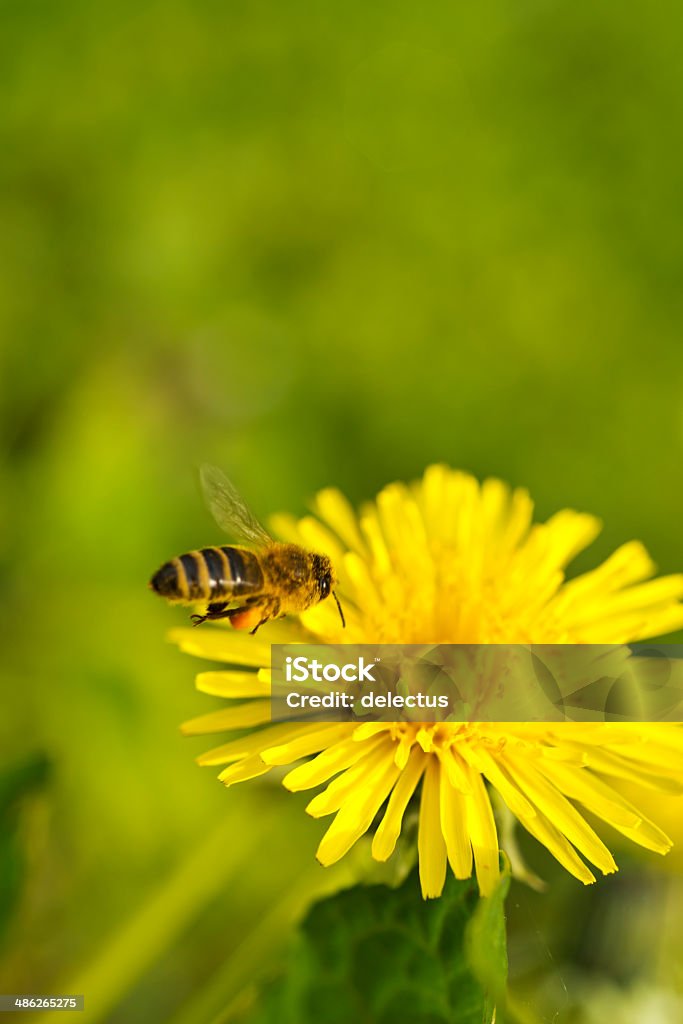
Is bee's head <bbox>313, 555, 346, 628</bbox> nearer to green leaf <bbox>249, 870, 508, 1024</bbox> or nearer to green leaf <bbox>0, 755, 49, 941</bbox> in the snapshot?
green leaf <bbox>249, 870, 508, 1024</bbox>

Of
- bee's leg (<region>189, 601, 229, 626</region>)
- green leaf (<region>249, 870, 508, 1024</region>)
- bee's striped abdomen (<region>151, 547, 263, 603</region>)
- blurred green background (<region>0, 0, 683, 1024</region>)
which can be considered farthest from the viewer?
blurred green background (<region>0, 0, 683, 1024</region>)

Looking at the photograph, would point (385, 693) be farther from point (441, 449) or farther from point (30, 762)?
point (441, 449)

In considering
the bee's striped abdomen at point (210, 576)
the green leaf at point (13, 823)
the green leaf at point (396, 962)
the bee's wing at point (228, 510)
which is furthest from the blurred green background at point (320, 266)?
the green leaf at point (396, 962)

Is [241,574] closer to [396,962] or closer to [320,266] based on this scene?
[396,962]

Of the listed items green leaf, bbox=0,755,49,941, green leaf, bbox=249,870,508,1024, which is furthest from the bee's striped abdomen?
green leaf, bbox=0,755,49,941

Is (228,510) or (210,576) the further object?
(228,510)

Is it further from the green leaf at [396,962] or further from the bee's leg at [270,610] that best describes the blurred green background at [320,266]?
the green leaf at [396,962]

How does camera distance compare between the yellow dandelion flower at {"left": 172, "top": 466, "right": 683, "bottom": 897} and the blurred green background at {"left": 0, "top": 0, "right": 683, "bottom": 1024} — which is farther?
the blurred green background at {"left": 0, "top": 0, "right": 683, "bottom": 1024}

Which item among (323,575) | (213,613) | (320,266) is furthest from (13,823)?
(320,266)
